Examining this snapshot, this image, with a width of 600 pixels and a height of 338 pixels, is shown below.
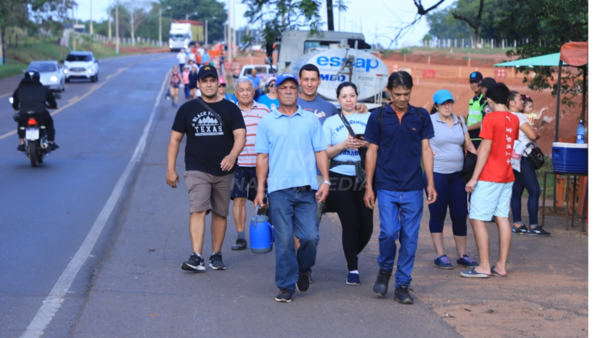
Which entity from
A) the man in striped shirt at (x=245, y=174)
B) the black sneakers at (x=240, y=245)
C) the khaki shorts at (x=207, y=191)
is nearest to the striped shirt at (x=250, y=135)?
the man in striped shirt at (x=245, y=174)

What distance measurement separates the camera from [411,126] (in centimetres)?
634

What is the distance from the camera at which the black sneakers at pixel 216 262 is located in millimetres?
7379

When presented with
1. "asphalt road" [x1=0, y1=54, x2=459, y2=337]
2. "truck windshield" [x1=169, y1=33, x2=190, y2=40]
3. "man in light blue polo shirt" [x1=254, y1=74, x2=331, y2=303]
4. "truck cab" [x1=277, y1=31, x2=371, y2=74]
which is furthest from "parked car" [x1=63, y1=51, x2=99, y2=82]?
"truck windshield" [x1=169, y1=33, x2=190, y2=40]

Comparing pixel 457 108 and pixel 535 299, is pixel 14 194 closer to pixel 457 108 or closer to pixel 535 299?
pixel 535 299

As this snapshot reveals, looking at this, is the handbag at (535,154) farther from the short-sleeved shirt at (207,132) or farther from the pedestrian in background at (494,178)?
the short-sleeved shirt at (207,132)

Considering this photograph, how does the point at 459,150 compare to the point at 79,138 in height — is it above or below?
above

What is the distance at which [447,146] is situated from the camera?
7.48 meters

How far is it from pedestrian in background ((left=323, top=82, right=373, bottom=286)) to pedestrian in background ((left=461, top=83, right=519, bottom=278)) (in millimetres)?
1141

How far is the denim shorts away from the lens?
7227mm

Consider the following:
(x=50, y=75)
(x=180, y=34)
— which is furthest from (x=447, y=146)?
(x=180, y=34)

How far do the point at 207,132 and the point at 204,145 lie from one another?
0.13m

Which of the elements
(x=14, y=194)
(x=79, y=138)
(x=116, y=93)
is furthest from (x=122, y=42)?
(x=14, y=194)

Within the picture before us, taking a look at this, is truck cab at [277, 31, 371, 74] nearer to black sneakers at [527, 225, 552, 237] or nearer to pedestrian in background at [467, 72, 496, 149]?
pedestrian in background at [467, 72, 496, 149]

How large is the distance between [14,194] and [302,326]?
287 inches
